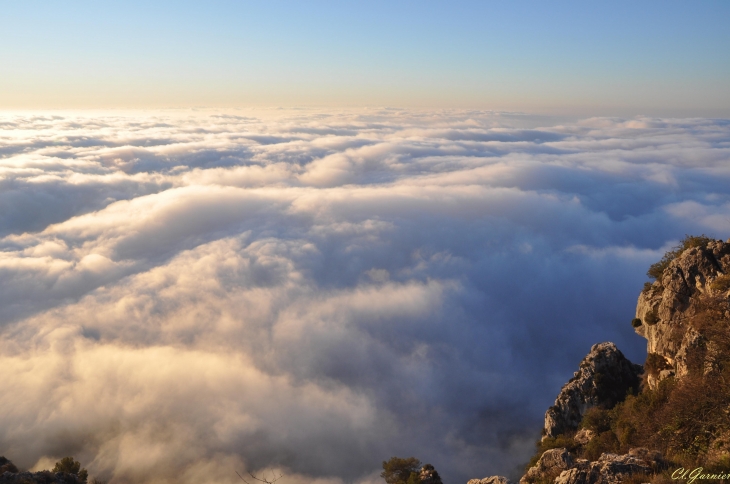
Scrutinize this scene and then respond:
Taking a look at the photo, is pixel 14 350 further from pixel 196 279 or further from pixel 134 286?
pixel 196 279

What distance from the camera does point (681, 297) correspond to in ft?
86.6

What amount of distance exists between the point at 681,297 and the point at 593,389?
11.9m

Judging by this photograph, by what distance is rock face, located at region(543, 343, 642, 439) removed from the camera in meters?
34.2

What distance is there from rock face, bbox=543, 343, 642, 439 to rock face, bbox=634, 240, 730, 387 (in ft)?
24.3

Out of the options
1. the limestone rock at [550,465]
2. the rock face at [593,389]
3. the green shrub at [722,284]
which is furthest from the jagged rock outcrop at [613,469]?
the rock face at [593,389]

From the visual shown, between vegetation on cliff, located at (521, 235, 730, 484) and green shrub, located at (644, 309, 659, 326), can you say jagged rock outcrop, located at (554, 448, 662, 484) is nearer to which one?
vegetation on cliff, located at (521, 235, 730, 484)

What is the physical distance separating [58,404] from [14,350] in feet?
136

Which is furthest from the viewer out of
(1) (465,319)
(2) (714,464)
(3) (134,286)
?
(3) (134,286)

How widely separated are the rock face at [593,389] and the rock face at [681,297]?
740cm

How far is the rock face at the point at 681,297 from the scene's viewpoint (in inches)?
961

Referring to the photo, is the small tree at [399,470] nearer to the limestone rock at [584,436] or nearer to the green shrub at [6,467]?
the limestone rock at [584,436]

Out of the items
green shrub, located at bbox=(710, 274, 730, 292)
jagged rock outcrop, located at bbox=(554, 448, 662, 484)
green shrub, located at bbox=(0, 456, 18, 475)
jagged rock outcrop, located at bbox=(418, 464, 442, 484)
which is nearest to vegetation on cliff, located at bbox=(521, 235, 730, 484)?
green shrub, located at bbox=(710, 274, 730, 292)

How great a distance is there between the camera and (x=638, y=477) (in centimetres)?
1377

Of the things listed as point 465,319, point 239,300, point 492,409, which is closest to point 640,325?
point 492,409
